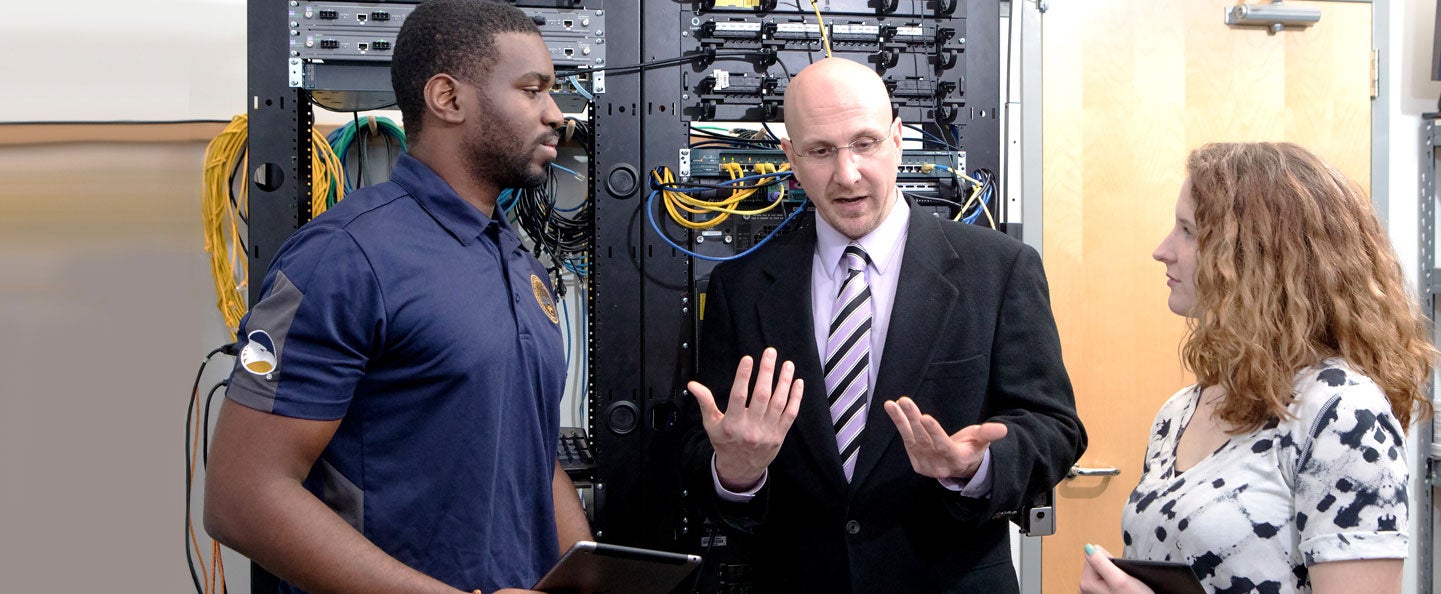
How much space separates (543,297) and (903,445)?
2.04ft

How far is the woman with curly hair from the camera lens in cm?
115

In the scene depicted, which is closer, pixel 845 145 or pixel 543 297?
pixel 543 297

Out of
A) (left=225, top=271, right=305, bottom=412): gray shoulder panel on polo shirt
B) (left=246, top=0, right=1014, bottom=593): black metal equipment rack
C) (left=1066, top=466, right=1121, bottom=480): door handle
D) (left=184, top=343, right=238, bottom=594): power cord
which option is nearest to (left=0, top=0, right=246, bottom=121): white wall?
(left=184, top=343, right=238, bottom=594): power cord

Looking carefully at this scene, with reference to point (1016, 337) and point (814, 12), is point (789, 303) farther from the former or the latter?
point (814, 12)

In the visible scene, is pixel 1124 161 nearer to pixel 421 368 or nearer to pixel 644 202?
pixel 644 202

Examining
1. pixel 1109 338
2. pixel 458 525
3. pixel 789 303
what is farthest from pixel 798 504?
pixel 1109 338

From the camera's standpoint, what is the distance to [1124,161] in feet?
9.50

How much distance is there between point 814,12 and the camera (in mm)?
2010

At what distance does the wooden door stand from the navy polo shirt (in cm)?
197

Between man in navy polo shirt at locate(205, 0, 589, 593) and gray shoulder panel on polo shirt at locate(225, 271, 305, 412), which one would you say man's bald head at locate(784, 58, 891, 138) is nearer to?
man in navy polo shirt at locate(205, 0, 589, 593)

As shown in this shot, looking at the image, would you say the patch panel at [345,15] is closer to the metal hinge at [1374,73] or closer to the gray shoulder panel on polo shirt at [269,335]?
the gray shoulder panel on polo shirt at [269,335]

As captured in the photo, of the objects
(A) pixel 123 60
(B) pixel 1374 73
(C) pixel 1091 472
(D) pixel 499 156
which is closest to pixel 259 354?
(D) pixel 499 156

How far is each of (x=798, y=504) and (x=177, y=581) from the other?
187cm

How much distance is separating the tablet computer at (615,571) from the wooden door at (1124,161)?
1966 mm
